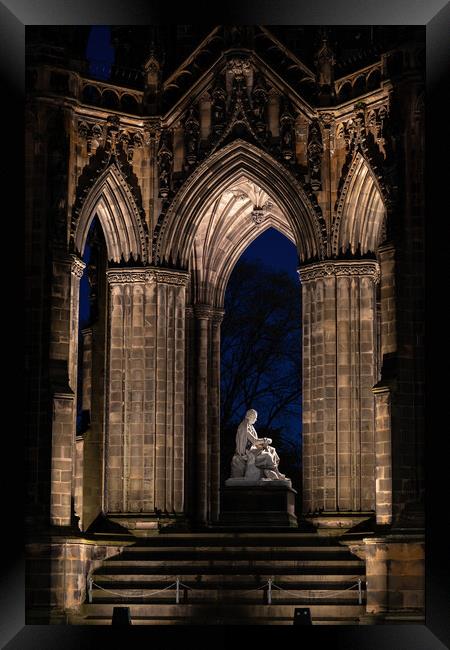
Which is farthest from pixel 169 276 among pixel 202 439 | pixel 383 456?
pixel 383 456

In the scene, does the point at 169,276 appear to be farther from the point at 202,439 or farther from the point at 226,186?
the point at 202,439

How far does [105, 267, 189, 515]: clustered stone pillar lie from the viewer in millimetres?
38750

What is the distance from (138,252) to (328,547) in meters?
7.43

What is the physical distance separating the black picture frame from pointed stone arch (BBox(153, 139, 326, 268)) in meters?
14.8

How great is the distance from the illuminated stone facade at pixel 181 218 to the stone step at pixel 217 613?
1.26 m

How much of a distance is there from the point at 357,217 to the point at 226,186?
2.89m

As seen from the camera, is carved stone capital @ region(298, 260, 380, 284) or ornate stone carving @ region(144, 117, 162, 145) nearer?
carved stone capital @ region(298, 260, 380, 284)

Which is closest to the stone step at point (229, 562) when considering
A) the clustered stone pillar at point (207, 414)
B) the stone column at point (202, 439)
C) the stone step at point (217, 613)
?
the stone step at point (217, 613)

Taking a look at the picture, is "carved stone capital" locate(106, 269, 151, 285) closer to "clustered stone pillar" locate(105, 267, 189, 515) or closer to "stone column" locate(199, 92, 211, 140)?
"clustered stone pillar" locate(105, 267, 189, 515)

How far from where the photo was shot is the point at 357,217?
3897cm

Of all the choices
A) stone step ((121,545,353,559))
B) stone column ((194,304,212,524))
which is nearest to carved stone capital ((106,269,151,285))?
stone column ((194,304,212,524))

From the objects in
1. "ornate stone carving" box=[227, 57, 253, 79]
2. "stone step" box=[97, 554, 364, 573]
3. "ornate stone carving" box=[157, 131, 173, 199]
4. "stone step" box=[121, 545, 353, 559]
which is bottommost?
"stone step" box=[97, 554, 364, 573]

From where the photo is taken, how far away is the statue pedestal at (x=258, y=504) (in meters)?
38.9
